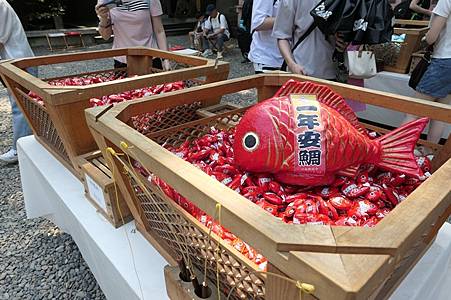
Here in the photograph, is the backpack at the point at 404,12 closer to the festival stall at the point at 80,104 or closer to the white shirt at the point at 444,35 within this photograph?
the white shirt at the point at 444,35

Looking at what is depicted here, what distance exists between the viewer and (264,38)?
6.94 feet

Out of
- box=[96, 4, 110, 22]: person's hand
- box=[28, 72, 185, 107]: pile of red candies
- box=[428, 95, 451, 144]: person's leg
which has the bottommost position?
box=[428, 95, 451, 144]: person's leg

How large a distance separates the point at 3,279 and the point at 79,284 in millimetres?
413

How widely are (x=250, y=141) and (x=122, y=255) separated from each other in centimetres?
46

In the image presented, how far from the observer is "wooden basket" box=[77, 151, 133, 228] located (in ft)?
3.15

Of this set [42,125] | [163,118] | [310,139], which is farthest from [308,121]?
[42,125]

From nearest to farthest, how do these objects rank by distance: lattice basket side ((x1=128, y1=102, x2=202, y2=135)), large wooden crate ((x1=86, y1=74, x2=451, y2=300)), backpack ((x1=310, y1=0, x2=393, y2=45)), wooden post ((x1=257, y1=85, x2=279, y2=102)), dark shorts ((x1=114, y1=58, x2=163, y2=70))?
large wooden crate ((x1=86, y1=74, x2=451, y2=300)), lattice basket side ((x1=128, y1=102, x2=202, y2=135)), wooden post ((x1=257, y1=85, x2=279, y2=102)), backpack ((x1=310, y1=0, x2=393, y2=45)), dark shorts ((x1=114, y1=58, x2=163, y2=70))

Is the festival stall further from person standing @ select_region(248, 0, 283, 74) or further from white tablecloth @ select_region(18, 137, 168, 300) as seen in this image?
person standing @ select_region(248, 0, 283, 74)

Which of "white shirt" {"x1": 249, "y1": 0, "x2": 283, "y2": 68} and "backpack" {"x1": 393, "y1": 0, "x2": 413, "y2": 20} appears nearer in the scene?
"white shirt" {"x1": 249, "y1": 0, "x2": 283, "y2": 68}

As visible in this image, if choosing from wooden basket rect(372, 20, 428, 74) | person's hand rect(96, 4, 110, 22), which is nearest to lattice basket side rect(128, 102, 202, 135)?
person's hand rect(96, 4, 110, 22)

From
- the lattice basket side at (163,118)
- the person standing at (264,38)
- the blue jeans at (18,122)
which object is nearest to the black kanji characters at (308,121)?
the lattice basket side at (163,118)

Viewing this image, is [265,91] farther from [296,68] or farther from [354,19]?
[354,19]

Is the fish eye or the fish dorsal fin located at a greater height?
the fish dorsal fin

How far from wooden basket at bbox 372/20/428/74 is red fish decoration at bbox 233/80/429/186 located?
2022mm
